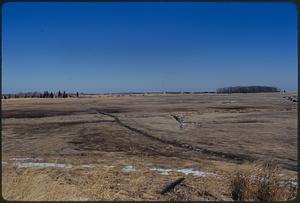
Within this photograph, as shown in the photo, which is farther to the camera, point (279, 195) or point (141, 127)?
point (141, 127)

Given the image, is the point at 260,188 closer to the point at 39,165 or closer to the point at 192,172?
the point at 192,172

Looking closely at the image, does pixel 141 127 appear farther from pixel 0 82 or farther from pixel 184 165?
pixel 0 82

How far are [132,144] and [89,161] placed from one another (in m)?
2.67

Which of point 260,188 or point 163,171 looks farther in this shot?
point 163,171

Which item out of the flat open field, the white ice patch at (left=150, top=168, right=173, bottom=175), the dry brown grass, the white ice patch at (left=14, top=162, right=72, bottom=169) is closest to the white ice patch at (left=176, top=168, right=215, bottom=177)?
the flat open field

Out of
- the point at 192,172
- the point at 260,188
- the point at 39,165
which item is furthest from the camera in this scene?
the point at 39,165

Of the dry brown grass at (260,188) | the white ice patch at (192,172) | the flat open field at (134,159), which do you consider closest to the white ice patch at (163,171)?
the flat open field at (134,159)

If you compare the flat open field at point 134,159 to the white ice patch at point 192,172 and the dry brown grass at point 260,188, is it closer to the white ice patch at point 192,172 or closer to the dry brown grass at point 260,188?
the white ice patch at point 192,172

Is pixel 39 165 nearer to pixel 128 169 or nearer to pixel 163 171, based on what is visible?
pixel 128 169

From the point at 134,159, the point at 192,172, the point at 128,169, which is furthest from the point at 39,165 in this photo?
the point at 192,172

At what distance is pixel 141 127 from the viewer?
15.3 meters

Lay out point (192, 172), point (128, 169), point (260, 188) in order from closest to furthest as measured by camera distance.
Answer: point (260, 188)
point (192, 172)
point (128, 169)

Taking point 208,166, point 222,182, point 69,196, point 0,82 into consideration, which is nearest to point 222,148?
point 208,166

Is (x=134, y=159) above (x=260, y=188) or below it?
below
